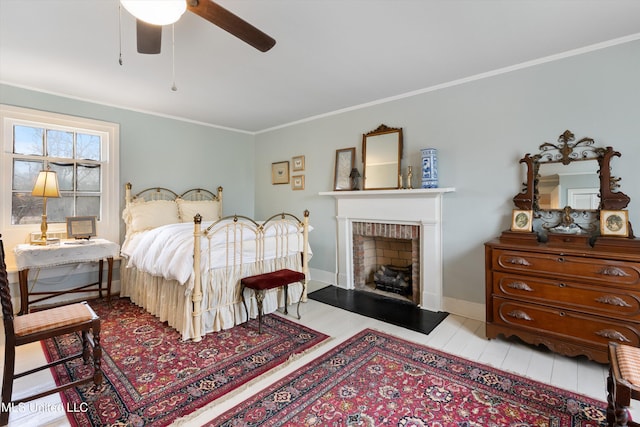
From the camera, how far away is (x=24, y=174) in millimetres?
3428

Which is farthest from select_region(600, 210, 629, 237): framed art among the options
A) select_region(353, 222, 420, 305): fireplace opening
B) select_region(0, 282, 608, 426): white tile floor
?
select_region(353, 222, 420, 305): fireplace opening

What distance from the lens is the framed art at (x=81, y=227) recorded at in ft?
11.3

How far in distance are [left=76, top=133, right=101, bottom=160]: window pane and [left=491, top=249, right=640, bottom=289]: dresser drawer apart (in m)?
4.75

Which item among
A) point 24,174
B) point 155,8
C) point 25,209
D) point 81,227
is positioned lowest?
point 81,227

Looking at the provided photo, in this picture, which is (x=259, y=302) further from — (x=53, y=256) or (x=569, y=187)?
(x=569, y=187)

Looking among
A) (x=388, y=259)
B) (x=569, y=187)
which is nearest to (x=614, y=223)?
(x=569, y=187)

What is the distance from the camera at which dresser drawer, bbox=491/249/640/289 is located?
2.07 meters

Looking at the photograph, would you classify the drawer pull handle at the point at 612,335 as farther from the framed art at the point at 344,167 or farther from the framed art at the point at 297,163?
the framed art at the point at 297,163

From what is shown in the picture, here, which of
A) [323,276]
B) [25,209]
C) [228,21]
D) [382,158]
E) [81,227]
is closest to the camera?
[228,21]

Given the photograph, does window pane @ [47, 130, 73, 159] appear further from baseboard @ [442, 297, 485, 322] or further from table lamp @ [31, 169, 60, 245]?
baseboard @ [442, 297, 485, 322]

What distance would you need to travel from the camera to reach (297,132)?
188 inches

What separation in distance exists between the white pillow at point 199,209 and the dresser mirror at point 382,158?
231 centimetres

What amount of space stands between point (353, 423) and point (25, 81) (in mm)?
4450

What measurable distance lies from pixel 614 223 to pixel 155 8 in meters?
3.36
